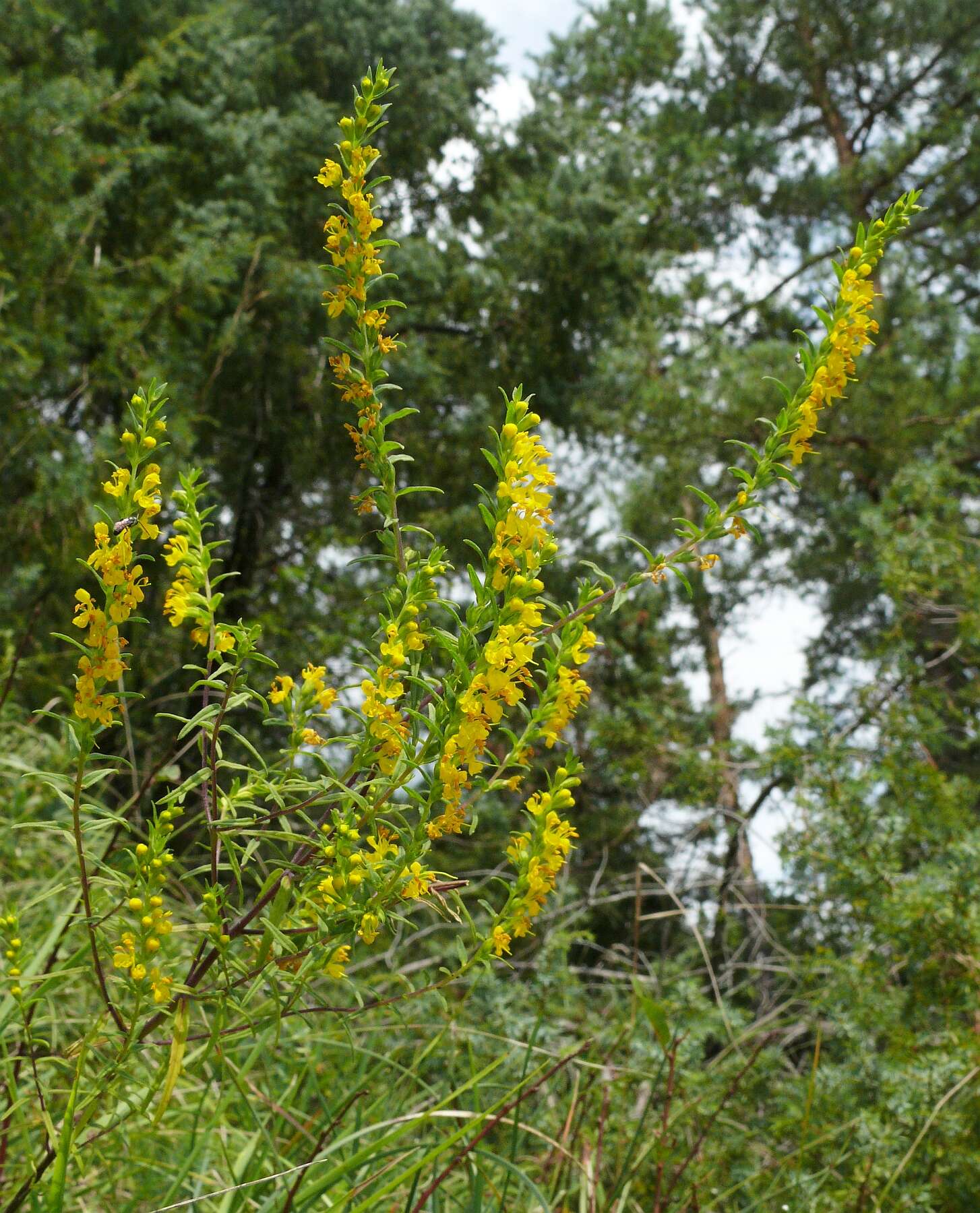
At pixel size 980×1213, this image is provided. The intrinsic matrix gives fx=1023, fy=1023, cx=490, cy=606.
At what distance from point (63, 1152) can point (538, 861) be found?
1.91ft

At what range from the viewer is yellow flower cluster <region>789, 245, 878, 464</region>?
116cm

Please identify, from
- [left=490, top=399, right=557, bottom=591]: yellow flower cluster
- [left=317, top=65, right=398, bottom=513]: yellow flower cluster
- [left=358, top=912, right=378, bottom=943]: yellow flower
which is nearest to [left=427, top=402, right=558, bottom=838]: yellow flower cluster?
[left=490, top=399, right=557, bottom=591]: yellow flower cluster

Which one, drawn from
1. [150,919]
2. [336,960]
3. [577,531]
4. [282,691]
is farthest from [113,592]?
[577,531]

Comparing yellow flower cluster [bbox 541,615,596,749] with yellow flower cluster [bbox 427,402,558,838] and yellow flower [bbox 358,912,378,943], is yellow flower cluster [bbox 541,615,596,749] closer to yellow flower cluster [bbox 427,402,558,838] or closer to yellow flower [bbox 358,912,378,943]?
yellow flower cluster [bbox 427,402,558,838]

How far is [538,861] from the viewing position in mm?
1109

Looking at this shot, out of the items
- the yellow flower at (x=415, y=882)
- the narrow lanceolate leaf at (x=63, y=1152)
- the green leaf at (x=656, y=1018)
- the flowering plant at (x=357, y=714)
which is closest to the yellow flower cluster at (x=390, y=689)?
the flowering plant at (x=357, y=714)

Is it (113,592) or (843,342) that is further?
(843,342)

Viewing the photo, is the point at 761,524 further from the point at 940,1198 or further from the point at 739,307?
the point at 940,1198

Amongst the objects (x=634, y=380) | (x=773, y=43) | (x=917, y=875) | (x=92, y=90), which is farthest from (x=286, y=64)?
(x=917, y=875)

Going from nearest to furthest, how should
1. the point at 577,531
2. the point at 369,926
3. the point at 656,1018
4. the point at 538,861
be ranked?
the point at 369,926
the point at 538,861
the point at 656,1018
the point at 577,531

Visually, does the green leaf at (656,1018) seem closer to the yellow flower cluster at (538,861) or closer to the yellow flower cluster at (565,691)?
the yellow flower cluster at (538,861)

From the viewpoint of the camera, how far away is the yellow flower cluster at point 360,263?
1172mm

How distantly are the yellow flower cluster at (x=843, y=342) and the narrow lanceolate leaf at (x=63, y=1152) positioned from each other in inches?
39.3

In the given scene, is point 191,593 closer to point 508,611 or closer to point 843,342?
point 508,611
